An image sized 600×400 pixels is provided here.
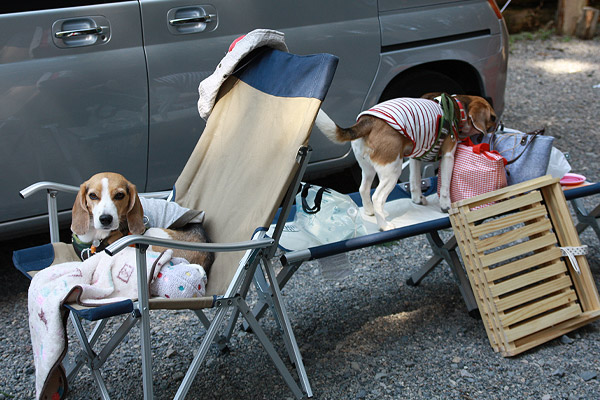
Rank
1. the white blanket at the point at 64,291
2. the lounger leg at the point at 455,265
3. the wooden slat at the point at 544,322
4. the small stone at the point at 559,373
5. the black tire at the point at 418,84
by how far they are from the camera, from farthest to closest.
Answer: the black tire at the point at 418,84, the lounger leg at the point at 455,265, the wooden slat at the point at 544,322, the small stone at the point at 559,373, the white blanket at the point at 64,291

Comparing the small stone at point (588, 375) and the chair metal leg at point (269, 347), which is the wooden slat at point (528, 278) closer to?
the small stone at point (588, 375)

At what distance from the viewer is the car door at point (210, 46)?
10.4 ft

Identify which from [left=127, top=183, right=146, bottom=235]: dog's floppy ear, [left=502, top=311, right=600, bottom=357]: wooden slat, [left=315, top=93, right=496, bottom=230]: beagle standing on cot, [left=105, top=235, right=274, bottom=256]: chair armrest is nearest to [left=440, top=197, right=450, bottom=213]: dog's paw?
[left=315, top=93, right=496, bottom=230]: beagle standing on cot

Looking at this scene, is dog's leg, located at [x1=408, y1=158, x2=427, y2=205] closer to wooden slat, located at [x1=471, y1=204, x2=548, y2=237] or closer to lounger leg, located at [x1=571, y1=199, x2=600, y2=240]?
wooden slat, located at [x1=471, y1=204, x2=548, y2=237]

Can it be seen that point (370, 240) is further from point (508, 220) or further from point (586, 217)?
point (586, 217)

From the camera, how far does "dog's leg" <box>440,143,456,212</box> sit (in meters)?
2.81

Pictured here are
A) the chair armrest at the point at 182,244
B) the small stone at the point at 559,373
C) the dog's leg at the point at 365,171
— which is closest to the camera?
the chair armrest at the point at 182,244

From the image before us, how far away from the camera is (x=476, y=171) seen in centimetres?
278

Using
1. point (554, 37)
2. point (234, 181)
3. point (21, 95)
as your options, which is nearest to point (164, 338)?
point (234, 181)

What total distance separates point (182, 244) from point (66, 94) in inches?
56.3

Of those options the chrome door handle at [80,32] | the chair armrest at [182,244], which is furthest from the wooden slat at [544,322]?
the chrome door handle at [80,32]

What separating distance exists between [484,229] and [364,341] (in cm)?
69

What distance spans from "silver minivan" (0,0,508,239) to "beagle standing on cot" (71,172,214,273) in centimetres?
83

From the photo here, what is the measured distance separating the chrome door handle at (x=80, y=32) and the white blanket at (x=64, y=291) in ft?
4.06
